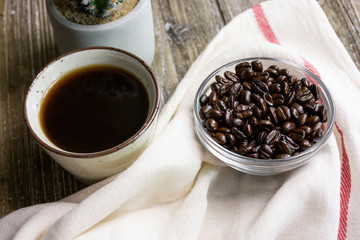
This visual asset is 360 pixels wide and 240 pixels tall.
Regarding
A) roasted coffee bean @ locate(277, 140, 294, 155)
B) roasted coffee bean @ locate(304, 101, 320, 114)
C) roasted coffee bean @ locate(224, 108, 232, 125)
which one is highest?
roasted coffee bean @ locate(224, 108, 232, 125)

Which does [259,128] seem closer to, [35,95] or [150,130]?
[150,130]

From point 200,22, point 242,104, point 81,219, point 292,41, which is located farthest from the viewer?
point 200,22

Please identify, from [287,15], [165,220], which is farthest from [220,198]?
[287,15]

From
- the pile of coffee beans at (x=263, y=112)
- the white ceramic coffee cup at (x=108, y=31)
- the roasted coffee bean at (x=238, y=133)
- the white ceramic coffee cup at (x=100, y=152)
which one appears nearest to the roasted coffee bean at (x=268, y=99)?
the pile of coffee beans at (x=263, y=112)

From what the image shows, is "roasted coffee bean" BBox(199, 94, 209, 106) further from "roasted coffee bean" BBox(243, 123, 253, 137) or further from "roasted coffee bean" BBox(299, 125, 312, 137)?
"roasted coffee bean" BBox(299, 125, 312, 137)

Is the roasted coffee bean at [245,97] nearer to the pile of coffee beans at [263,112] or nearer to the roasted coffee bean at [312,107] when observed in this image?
the pile of coffee beans at [263,112]

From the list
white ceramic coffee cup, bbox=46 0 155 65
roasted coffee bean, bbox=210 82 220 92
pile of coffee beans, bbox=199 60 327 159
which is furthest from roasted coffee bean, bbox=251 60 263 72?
white ceramic coffee cup, bbox=46 0 155 65

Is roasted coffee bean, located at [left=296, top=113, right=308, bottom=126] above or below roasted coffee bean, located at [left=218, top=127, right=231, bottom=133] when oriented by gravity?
below

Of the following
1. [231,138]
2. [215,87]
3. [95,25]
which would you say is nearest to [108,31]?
[95,25]
